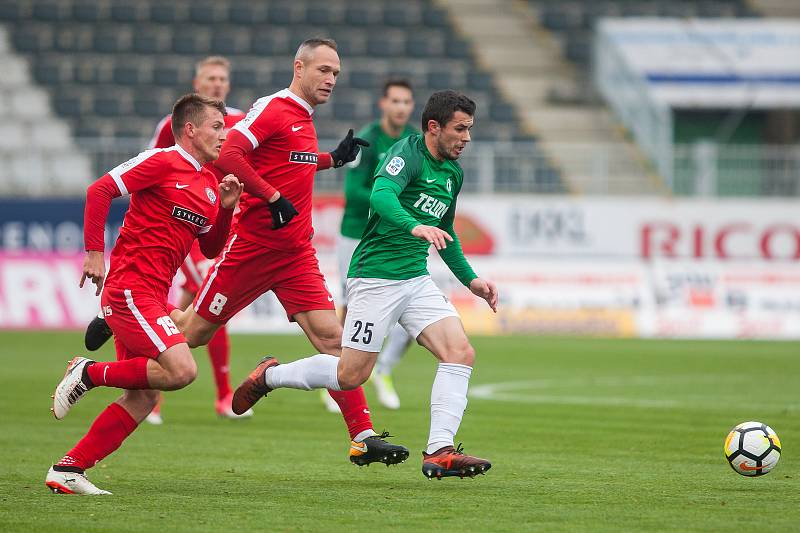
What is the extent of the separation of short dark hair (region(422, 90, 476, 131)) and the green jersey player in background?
13.8 ft

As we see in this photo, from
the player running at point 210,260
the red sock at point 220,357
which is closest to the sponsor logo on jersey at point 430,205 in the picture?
the player running at point 210,260

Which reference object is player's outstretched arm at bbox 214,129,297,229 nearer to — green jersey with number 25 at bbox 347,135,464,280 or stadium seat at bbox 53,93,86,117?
green jersey with number 25 at bbox 347,135,464,280

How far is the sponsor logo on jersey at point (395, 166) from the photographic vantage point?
8.02 metres

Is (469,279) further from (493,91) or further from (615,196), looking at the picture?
(493,91)

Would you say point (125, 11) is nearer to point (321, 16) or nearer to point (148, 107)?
point (148, 107)

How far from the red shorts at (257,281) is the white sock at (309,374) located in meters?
0.61

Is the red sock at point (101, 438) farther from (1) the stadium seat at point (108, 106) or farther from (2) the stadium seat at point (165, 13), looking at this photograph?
(2) the stadium seat at point (165, 13)

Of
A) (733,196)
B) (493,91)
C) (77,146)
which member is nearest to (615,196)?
(733,196)

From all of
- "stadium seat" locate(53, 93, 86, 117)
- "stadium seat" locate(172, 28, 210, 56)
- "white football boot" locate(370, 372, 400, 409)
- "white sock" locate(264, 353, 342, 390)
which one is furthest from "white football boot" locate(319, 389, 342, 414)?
"stadium seat" locate(172, 28, 210, 56)

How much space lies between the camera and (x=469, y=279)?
28.4 feet

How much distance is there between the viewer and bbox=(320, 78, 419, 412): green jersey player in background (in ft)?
41.4

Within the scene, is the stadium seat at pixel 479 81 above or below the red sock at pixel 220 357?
above

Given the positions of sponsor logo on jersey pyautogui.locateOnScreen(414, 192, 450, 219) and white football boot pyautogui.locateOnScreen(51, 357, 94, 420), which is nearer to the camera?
white football boot pyautogui.locateOnScreen(51, 357, 94, 420)

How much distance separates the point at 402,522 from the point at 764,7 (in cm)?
3117
